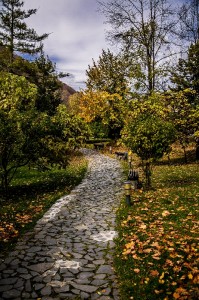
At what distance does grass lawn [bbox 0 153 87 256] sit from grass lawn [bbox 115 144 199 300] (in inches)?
112

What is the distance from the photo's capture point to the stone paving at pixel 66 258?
17.3 ft

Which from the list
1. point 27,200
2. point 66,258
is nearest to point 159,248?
point 66,258

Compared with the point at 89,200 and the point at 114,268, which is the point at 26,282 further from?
the point at 89,200

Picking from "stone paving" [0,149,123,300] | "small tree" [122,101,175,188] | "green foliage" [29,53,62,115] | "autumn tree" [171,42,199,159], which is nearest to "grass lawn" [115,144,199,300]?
"stone paving" [0,149,123,300]

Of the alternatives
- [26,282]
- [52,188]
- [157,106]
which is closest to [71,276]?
[26,282]

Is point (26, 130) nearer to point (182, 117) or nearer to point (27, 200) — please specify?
point (27, 200)

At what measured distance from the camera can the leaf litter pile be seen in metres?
5.17

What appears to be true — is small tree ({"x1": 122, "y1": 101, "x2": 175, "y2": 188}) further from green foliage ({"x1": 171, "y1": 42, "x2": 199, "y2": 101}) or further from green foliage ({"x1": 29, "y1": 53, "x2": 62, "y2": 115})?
green foliage ({"x1": 29, "y1": 53, "x2": 62, "y2": 115})

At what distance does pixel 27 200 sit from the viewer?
12.2 m

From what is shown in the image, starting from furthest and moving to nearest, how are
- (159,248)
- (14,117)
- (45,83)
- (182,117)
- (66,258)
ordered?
(45,83) < (182,117) < (14,117) < (159,248) < (66,258)

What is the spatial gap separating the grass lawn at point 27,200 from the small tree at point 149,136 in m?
3.88

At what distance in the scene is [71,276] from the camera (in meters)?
5.76

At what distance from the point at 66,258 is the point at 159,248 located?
7.05ft

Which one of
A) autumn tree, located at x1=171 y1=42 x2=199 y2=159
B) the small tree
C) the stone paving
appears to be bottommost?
the stone paving
